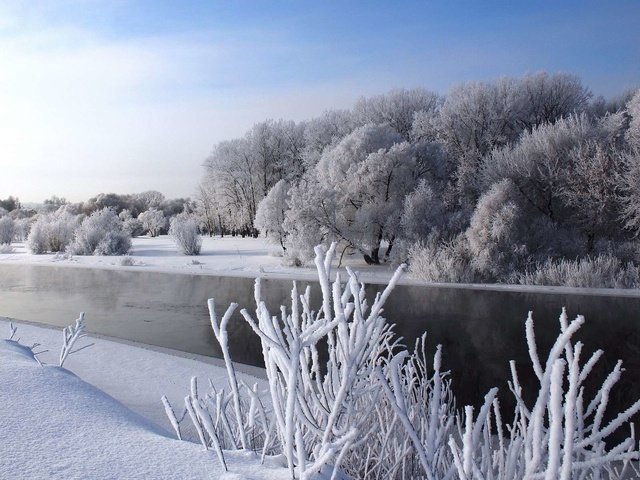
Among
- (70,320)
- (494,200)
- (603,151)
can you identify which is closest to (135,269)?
(70,320)

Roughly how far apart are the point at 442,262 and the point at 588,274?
3.99 metres

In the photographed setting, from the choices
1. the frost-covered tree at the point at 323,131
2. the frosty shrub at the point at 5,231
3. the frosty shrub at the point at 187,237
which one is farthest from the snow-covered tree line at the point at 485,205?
the frosty shrub at the point at 5,231

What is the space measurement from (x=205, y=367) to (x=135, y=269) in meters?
15.6

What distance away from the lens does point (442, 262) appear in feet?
54.0

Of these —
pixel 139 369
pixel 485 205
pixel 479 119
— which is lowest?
pixel 139 369

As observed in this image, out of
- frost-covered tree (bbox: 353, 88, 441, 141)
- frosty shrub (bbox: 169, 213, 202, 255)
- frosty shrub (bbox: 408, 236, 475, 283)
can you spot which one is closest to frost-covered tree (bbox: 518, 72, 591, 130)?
frost-covered tree (bbox: 353, 88, 441, 141)

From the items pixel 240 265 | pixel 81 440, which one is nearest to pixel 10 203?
pixel 240 265

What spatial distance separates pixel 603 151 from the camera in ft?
58.2

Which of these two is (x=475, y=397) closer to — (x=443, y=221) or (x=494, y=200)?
(x=494, y=200)

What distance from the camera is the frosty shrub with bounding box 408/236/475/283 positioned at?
16.2 metres

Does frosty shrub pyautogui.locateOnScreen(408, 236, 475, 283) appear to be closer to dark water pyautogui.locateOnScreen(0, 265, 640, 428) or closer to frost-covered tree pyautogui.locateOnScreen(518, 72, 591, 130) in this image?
dark water pyautogui.locateOnScreen(0, 265, 640, 428)

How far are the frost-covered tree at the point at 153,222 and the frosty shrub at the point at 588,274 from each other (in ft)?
138

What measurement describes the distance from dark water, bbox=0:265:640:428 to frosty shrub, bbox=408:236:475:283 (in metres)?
1.23

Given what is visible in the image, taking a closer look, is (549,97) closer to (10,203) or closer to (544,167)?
(544,167)
